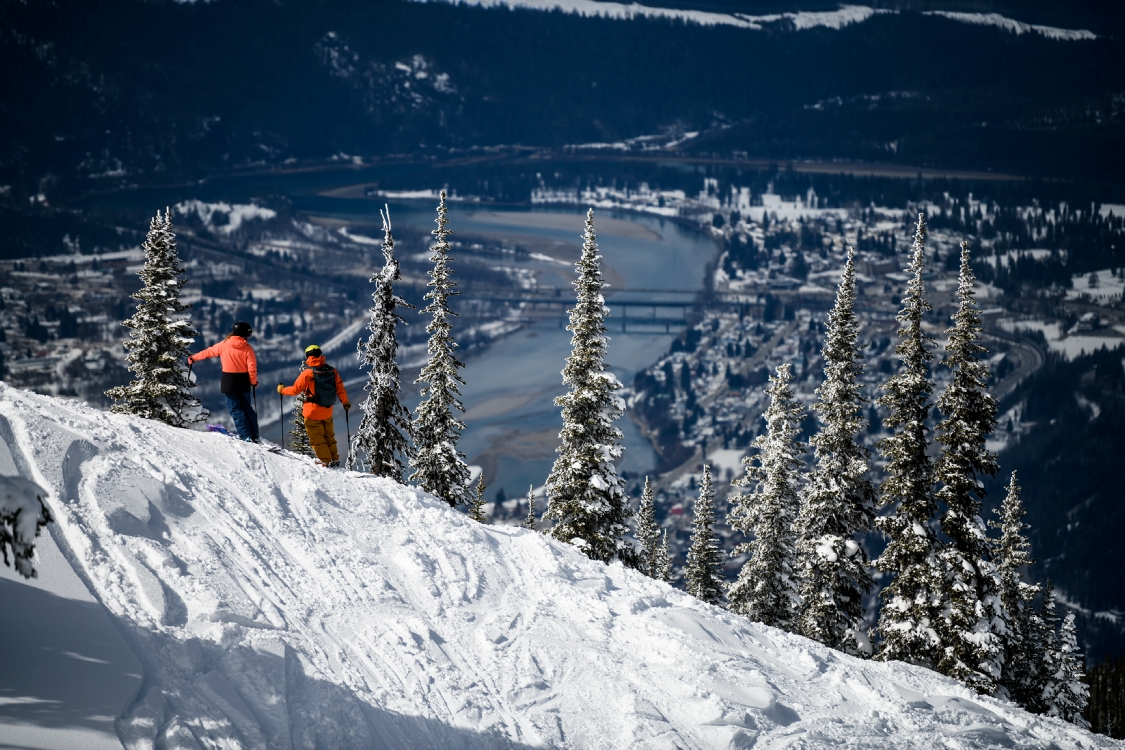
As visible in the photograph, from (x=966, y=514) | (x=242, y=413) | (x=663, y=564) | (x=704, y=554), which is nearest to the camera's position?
(x=242, y=413)

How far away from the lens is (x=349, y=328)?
19450cm

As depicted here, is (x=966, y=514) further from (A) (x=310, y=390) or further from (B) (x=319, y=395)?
(A) (x=310, y=390)

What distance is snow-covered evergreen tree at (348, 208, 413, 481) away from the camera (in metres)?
22.6

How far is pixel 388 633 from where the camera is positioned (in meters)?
10.8

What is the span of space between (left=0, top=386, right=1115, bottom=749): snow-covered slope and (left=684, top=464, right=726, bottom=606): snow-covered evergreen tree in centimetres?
1504

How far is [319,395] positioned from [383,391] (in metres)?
8.98

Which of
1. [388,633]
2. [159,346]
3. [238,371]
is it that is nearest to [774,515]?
[238,371]

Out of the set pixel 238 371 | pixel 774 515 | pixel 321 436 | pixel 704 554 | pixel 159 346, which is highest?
pixel 238 371

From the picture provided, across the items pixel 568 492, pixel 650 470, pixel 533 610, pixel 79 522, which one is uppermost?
pixel 79 522

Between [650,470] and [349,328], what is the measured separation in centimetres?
→ 8441

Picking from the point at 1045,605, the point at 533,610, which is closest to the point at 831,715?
the point at 533,610

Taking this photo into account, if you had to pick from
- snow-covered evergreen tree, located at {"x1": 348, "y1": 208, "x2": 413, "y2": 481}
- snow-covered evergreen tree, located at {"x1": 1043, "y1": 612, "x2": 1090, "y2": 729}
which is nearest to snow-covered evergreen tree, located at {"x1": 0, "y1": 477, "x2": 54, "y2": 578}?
snow-covered evergreen tree, located at {"x1": 348, "y1": 208, "x2": 413, "y2": 481}

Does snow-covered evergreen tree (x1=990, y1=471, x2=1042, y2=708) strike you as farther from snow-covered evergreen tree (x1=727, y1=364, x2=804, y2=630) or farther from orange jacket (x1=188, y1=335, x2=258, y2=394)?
orange jacket (x1=188, y1=335, x2=258, y2=394)

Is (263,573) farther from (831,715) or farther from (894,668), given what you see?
(894,668)
